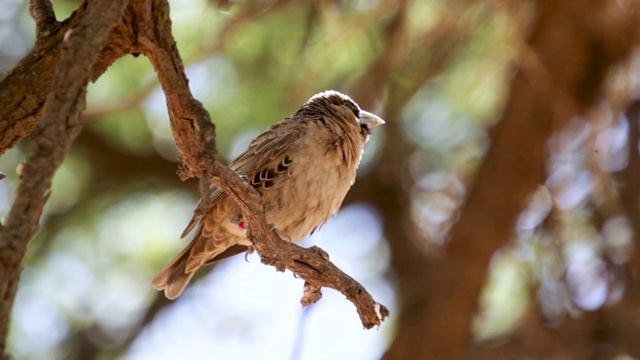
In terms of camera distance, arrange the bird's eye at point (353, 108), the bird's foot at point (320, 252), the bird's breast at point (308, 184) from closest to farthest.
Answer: the bird's foot at point (320, 252) → the bird's breast at point (308, 184) → the bird's eye at point (353, 108)

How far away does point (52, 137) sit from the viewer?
201 cm

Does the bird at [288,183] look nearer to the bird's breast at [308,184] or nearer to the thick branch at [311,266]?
the bird's breast at [308,184]

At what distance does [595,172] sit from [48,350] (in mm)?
4106

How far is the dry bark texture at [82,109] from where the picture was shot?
1.92 m

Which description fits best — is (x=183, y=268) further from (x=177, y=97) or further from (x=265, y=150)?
(x=177, y=97)

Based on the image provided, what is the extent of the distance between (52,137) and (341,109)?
312 cm

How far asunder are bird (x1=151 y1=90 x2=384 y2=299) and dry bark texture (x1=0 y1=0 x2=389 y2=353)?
3.15 feet

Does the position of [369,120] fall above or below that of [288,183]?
above

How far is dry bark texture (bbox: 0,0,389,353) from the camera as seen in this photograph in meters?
1.92

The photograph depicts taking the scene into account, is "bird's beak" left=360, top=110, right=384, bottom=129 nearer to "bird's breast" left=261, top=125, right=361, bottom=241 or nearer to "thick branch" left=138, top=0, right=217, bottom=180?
"bird's breast" left=261, top=125, right=361, bottom=241

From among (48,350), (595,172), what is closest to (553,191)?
(595,172)

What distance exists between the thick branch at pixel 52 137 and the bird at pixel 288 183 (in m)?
2.16

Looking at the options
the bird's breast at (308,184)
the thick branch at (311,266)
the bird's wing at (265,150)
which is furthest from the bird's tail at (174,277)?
the thick branch at (311,266)

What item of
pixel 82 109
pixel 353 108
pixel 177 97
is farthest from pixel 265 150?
pixel 82 109
